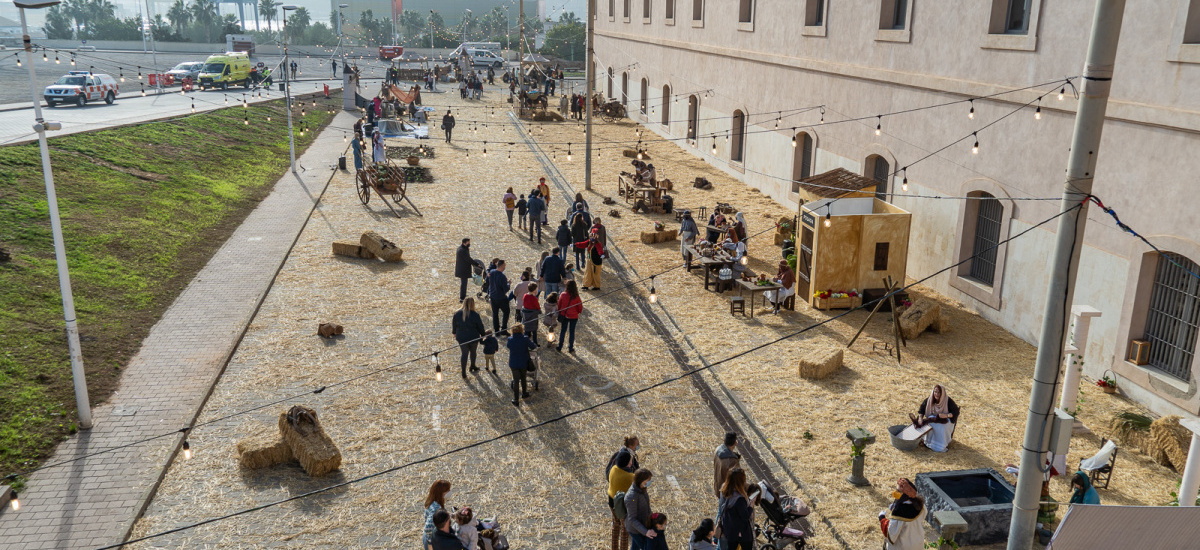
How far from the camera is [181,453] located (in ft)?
38.2

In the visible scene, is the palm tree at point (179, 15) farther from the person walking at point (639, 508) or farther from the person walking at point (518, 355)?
the person walking at point (639, 508)

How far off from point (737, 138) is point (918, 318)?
17.5m

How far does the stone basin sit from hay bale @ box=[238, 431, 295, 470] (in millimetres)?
8528

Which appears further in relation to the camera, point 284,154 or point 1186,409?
point 284,154

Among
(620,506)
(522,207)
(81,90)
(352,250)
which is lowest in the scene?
(352,250)

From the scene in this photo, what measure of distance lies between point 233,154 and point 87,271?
17095 millimetres

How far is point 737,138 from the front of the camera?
32.3 metres

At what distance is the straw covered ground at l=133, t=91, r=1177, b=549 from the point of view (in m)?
10.2

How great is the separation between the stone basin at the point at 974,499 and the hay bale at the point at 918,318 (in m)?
5.87

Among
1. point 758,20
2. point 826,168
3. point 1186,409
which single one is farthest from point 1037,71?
point 758,20

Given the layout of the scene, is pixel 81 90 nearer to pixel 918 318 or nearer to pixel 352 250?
pixel 352 250

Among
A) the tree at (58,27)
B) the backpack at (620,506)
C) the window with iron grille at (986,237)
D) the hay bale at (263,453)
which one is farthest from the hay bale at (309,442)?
the tree at (58,27)

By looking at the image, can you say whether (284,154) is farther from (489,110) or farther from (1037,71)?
(1037,71)

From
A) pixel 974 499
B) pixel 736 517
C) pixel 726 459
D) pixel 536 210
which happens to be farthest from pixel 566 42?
pixel 736 517
